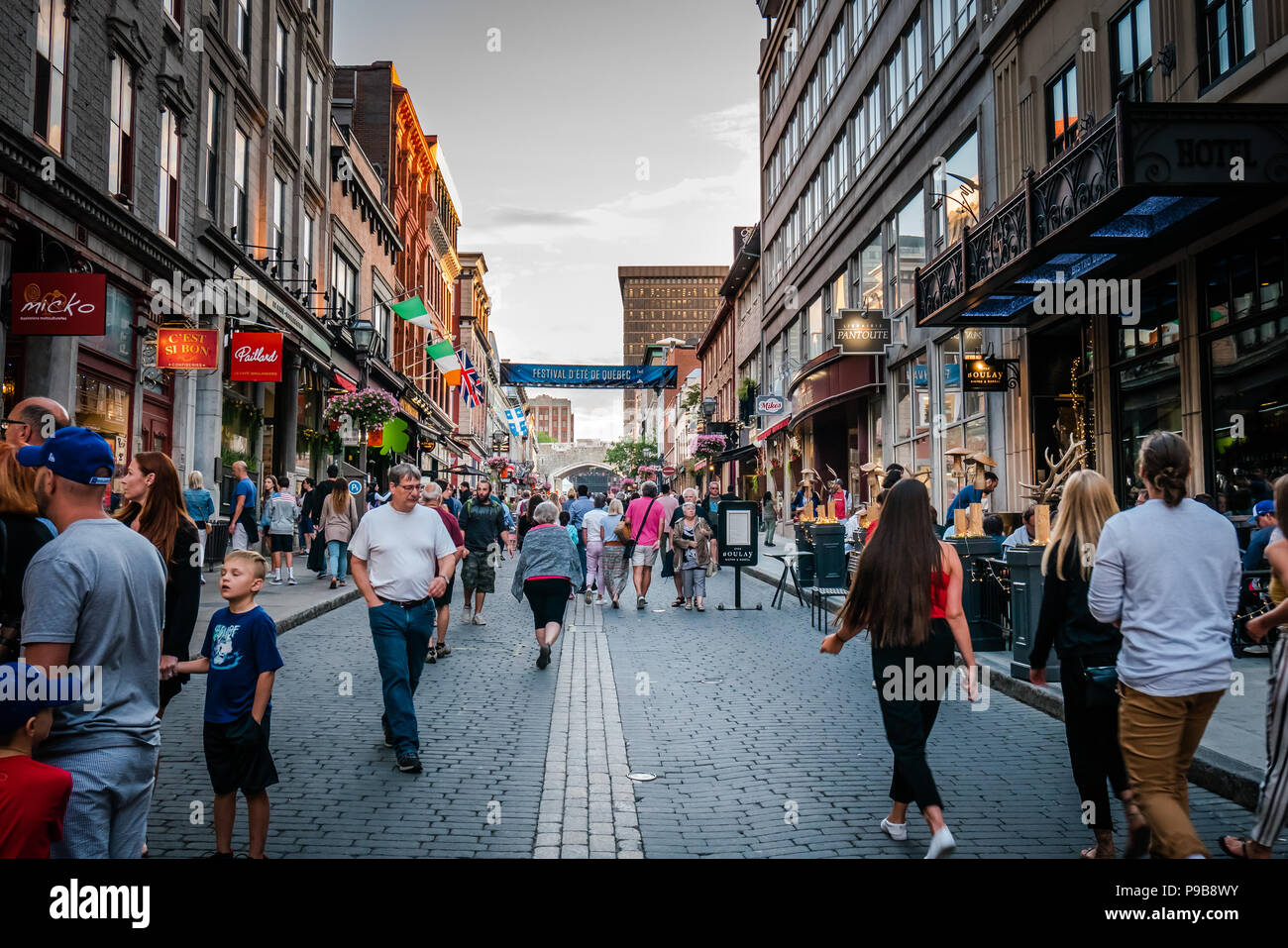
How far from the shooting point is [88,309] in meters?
12.0

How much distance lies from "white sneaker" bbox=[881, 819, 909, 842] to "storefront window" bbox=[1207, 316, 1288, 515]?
864 cm

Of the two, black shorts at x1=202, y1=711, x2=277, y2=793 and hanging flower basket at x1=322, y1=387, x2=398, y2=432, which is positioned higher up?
hanging flower basket at x1=322, y1=387, x2=398, y2=432

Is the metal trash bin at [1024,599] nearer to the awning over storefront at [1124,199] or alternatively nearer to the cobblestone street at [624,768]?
the cobblestone street at [624,768]

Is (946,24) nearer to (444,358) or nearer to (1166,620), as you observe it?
(1166,620)

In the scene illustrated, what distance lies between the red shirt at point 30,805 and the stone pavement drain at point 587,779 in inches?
86.4

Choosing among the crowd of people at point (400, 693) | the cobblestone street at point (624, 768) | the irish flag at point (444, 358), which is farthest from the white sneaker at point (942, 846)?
the irish flag at point (444, 358)

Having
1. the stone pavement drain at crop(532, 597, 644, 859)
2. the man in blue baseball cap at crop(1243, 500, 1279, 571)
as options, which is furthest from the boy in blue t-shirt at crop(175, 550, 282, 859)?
the man in blue baseball cap at crop(1243, 500, 1279, 571)

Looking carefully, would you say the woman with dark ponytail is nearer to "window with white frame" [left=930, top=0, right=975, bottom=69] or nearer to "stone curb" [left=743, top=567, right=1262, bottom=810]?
"stone curb" [left=743, top=567, right=1262, bottom=810]

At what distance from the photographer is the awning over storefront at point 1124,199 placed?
9727 millimetres

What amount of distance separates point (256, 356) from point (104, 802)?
17.2 metres

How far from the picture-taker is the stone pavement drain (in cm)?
439

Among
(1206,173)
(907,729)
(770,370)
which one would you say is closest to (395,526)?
(907,729)

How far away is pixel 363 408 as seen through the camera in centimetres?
2439
